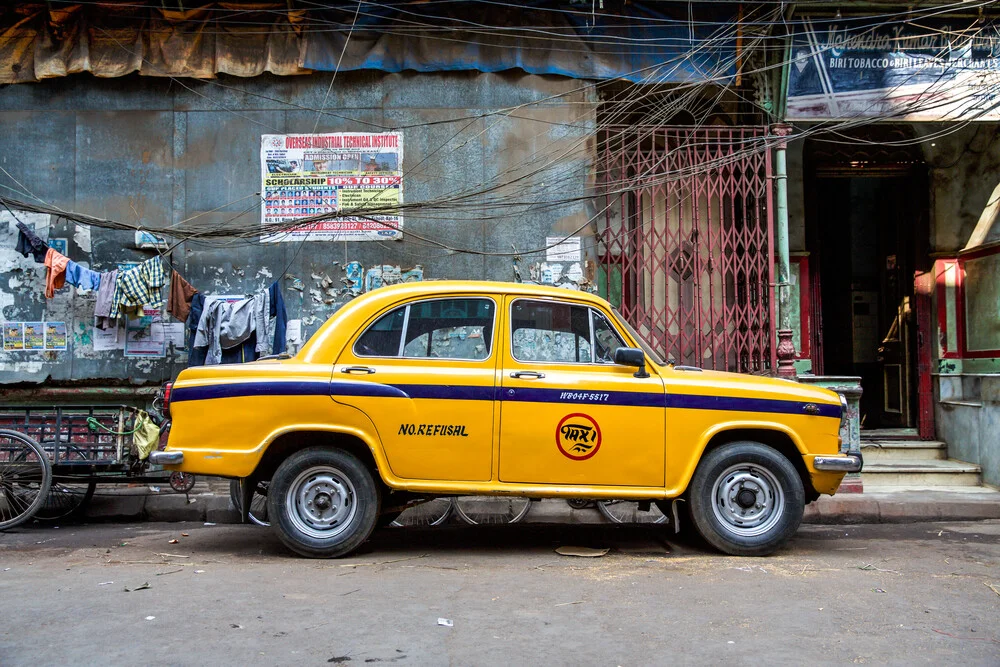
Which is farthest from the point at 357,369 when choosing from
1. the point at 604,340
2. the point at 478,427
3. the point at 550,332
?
the point at 604,340

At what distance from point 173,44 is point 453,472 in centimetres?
618

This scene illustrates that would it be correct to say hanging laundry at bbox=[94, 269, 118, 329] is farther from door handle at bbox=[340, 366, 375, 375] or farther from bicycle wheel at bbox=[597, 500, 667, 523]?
bicycle wheel at bbox=[597, 500, 667, 523]

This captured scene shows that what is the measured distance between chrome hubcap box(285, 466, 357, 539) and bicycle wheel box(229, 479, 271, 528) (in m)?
0.48

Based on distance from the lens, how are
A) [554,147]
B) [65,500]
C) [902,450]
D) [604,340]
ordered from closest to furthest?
[604,340]
[65,500]
[554,147]
[902,450]

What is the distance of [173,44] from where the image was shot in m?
8.99

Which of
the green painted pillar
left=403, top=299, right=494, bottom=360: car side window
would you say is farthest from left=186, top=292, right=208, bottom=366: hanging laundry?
the green painted pillar

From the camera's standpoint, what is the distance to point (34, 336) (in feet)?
29.0

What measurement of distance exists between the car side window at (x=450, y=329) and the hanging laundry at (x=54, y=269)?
176 inches

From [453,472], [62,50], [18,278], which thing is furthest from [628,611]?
[62,50]

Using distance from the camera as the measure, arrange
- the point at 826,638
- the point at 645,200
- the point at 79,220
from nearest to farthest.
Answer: the point at 826,638 < the point at 79,220 < the point at 645,200

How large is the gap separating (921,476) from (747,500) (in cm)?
439

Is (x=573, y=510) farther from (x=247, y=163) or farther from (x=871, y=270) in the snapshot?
(x=871, y=270)

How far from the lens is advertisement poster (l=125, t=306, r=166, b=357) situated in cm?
883

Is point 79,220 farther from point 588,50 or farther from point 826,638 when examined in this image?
point 826,638
